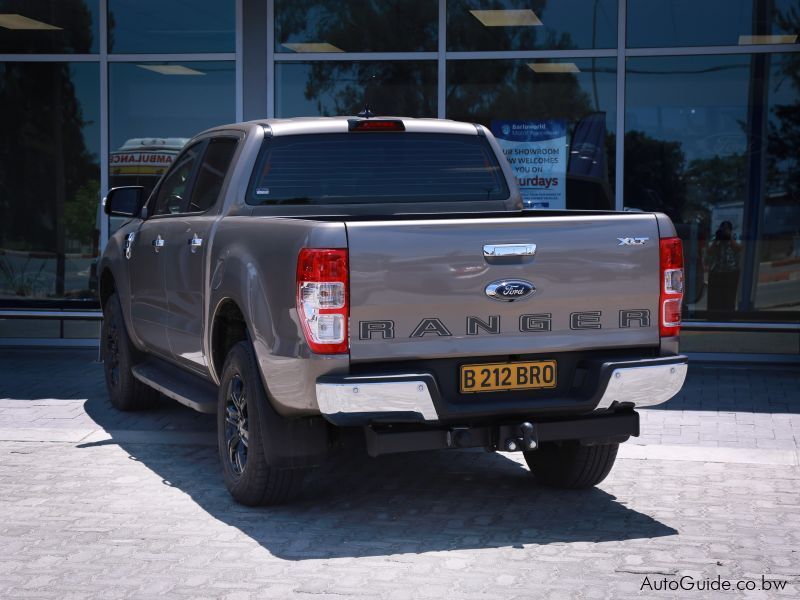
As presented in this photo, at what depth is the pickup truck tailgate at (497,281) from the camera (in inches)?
210

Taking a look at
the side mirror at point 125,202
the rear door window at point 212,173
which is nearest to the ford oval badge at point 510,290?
the rear door window at point 212,173

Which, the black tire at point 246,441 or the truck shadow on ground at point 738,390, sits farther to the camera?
the truck shadow on ground at point 738,390

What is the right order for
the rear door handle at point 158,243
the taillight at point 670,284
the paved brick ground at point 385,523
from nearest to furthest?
A: the paved brick ground at point 385,523
the taillight at point 670,284
the rear door handle at point 158,243

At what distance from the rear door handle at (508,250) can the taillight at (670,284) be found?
688mm

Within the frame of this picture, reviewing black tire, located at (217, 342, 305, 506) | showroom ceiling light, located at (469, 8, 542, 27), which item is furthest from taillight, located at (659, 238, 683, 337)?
showroom ceiling light, located at (469, 8, 542, 27)

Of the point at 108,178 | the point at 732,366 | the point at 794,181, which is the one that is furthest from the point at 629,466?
the point at 108,178

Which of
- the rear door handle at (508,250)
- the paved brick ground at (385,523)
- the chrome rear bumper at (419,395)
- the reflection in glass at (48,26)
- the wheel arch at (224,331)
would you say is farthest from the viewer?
the reflection in glass at (48,26)

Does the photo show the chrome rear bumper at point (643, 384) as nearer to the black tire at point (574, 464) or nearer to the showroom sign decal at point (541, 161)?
the black tire at point (574, 464)

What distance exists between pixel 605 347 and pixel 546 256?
1.76 feet

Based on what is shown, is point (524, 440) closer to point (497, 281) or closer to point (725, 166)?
point (497, 281)

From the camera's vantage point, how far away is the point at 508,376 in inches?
219

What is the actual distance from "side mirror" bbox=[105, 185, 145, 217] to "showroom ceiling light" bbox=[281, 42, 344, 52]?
4.62m

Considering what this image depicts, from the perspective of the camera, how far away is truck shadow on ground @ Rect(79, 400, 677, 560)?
18.1 ft

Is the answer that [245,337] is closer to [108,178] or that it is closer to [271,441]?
[271,441]
